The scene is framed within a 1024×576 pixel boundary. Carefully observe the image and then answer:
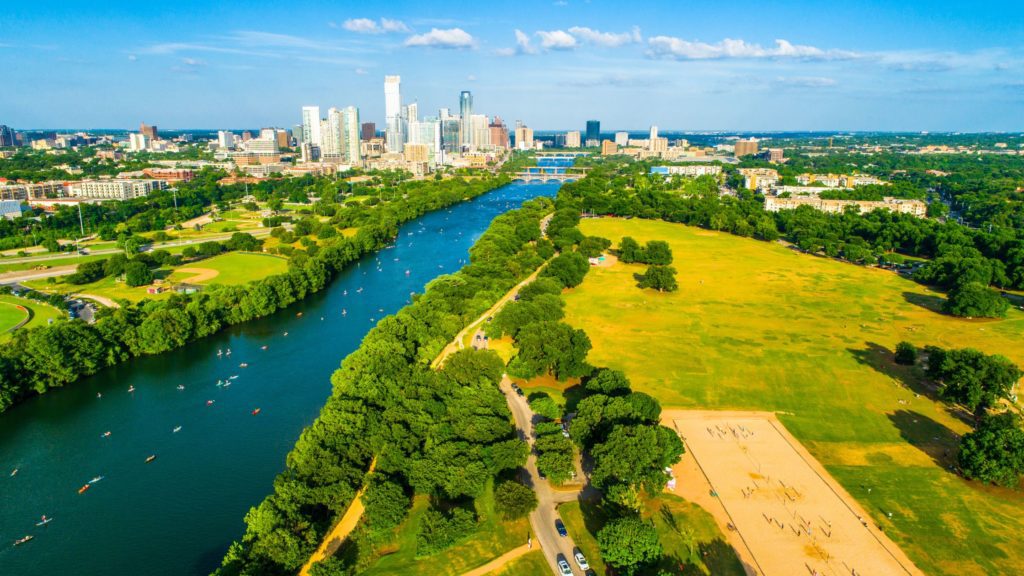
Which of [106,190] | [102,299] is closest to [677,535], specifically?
[102,299]

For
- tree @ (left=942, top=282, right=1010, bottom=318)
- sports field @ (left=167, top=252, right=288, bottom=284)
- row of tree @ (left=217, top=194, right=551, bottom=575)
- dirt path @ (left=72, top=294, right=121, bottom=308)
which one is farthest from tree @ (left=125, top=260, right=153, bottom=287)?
tree @ (left=942, top=282, right=1010, bottom=318)

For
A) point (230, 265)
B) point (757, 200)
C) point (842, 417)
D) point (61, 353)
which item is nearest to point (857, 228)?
point (757, 200)

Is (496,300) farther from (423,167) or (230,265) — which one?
(423,167)

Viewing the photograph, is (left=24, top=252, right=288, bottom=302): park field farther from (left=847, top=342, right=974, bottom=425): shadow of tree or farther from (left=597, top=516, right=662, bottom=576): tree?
(left=847, top=342, right=974, bottom=425): shadow of tree

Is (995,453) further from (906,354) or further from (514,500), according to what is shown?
(514,500)

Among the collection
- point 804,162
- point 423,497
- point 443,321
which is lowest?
point 423,497

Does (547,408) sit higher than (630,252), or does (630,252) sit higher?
(630,252)

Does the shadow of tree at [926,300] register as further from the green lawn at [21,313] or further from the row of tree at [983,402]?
the green lawn at [21,313]
